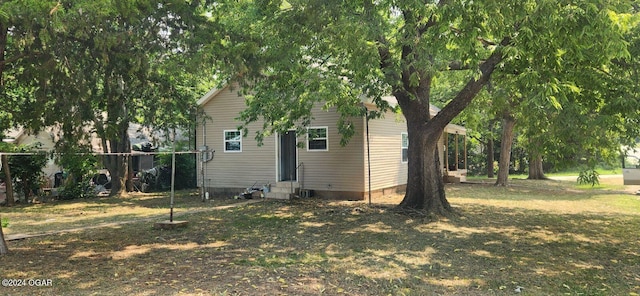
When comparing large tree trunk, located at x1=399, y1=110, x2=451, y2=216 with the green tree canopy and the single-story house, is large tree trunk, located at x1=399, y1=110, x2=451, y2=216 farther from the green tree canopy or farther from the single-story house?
the single-story house

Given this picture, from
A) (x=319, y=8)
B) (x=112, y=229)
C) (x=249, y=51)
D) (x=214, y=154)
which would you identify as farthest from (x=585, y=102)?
(x=214, y=154)

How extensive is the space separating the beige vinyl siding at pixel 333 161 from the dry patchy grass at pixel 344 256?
280 centimetres

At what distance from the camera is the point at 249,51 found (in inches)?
285

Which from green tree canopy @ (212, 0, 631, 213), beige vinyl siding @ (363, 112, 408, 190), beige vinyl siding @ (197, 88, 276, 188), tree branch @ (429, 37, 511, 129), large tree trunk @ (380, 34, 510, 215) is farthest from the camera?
beige vinyl siding @ (197, 88, 276, 188)

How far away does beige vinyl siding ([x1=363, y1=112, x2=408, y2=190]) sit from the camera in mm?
14992

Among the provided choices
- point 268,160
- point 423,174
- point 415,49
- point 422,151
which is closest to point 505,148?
point 423,174

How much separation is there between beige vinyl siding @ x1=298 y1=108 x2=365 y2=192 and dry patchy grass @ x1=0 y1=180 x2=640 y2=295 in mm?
2796

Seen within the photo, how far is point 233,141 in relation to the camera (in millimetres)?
16641

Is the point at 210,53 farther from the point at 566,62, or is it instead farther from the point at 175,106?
the point at 566,62

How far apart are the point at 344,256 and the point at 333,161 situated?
8.01m

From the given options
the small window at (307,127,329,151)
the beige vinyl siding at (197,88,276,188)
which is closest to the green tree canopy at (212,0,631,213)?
the small window at (307,127,329,151)

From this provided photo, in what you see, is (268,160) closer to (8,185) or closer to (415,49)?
(8,185)

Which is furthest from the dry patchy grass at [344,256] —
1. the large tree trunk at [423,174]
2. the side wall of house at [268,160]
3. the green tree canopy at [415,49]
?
the side wall of house at [268,160]

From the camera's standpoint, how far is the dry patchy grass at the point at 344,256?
5.31 meters
